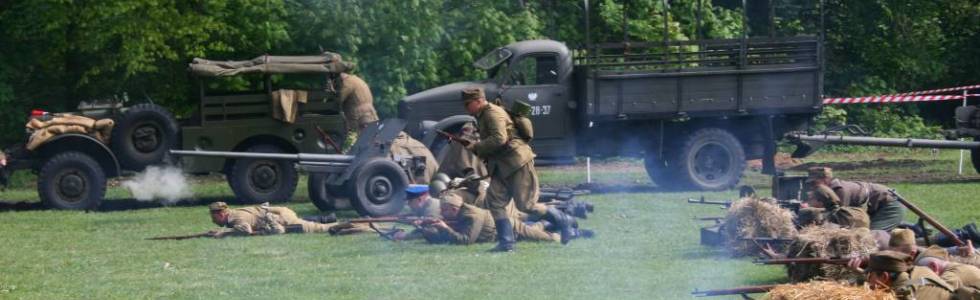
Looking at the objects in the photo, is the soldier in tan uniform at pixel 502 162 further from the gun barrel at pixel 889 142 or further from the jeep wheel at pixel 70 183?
the jeep wheel at pixel 70 183

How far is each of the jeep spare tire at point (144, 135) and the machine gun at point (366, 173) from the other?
69 centimetres

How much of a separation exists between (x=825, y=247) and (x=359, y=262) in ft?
14.9

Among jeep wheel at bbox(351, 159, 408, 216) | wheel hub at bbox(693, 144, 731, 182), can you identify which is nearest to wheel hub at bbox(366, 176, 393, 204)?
jeep wheel at bbox(351, 159, 408, 216)

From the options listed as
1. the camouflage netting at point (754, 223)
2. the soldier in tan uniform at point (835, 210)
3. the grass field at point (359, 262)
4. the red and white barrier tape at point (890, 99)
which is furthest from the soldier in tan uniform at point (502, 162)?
the red and white barrier tape at point (890, 99)

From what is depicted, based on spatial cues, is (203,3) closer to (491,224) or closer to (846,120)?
(491,224)

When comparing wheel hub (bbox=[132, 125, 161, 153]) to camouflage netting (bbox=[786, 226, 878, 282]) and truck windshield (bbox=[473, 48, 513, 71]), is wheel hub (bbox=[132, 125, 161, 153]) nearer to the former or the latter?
truck windshield (bbox=[473, 48, 513, 71])

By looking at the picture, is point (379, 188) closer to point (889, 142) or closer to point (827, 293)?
point (889, 142)

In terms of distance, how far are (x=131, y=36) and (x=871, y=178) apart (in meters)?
10.7

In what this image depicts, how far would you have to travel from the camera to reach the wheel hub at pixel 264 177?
2189 cm

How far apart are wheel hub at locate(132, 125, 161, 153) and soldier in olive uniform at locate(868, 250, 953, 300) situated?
14.2 metres

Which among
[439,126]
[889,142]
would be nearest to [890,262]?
[889,142]

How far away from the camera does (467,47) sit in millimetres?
27391

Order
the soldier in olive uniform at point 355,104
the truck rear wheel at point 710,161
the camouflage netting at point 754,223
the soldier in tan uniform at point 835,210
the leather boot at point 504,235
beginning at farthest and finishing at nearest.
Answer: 1. the truck rear wheel at point 710,161
2. the soldier in olive uniform at point 355,104
3. the leather boot at point 504,235
4. the camouflage netting at point 754,223
5. the soldier in tan uniform at point 835,210

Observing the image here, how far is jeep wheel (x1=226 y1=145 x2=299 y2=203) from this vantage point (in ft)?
71.6
